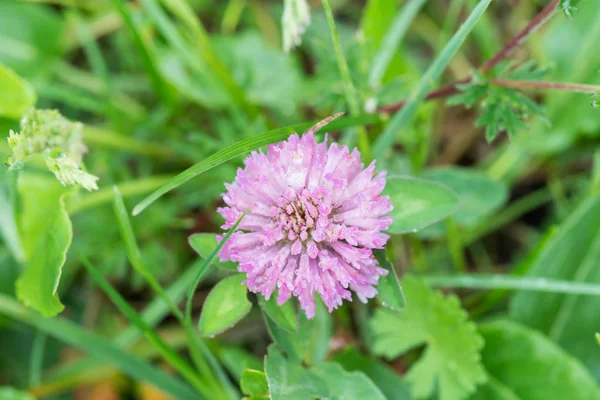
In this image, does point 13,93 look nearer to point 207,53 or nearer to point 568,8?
point 207,53

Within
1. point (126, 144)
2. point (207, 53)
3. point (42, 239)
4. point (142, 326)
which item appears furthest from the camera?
point (126, 144)

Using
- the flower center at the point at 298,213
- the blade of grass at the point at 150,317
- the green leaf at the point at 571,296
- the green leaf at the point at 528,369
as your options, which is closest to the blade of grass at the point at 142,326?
the blade of grass at the point at 150,317

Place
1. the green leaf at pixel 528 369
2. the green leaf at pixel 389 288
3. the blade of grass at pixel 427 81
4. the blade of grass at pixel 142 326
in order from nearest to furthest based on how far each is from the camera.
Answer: the green leaf at pixel 389 288
the blade of grass at pixel 427 81
the blade of grass at pixel 142 326
the green leaf at pixel 528 369

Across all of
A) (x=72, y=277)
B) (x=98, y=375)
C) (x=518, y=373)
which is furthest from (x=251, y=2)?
(x=518, y=373)

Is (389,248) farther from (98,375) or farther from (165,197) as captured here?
(98,375)

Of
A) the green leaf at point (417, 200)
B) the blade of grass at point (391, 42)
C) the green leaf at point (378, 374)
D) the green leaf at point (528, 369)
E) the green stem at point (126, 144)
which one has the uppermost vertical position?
the green stem at point (126, 144)

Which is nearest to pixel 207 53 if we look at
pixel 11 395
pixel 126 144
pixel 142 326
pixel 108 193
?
pixel 126 144

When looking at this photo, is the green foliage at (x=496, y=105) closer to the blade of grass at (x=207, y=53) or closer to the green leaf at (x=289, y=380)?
the green leaf at (x=289, y=380)
